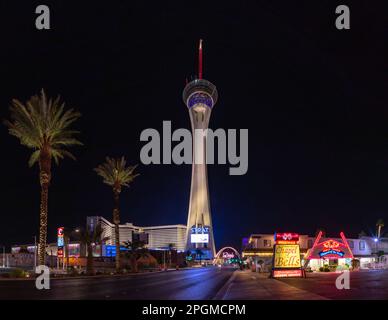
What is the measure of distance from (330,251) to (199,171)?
329ft

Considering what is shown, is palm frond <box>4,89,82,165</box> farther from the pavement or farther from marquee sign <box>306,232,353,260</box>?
marquee sign <box>306,232,353,260</box>

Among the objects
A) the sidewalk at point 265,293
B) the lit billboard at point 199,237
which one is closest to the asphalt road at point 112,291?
the sidewalk at point 265,293

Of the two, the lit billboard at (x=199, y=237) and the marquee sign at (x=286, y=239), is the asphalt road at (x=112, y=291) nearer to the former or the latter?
the marquee sign at (x=286, y=239)

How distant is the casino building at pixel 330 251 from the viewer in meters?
68.3

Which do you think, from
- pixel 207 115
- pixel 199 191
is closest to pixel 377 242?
pixel 199 191

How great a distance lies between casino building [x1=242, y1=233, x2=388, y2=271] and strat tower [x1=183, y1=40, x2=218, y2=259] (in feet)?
157

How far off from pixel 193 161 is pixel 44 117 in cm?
11705

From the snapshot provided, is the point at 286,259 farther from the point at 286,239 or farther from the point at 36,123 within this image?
the point at 36,123

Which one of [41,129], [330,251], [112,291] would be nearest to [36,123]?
[41,129]

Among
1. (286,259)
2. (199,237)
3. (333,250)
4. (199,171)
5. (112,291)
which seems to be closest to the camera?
(112,291)

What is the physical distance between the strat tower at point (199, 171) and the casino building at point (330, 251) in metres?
47.8

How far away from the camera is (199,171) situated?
166250 millimetres

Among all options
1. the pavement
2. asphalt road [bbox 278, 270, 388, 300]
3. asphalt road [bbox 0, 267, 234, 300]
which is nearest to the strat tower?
asphalt road [bbox 0, 267, 234, 300]
